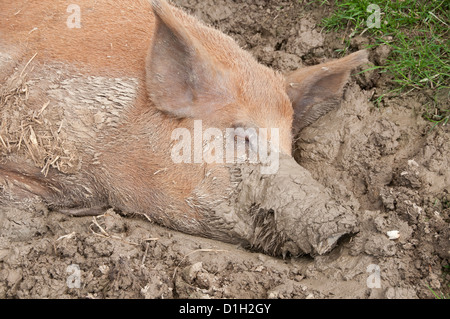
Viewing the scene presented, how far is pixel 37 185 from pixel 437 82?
336 cm

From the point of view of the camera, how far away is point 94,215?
4434 mm

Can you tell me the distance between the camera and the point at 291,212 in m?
3.70

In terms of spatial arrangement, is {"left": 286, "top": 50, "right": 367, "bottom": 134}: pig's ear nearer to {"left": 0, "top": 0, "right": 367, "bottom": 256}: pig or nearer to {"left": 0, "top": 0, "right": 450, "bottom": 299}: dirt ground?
{"left": 0, "top": 0, "right": 367, "bottom": 256}: pig

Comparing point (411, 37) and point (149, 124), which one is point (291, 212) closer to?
point (149, 124)

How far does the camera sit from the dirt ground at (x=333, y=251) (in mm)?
3490

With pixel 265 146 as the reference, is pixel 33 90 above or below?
above

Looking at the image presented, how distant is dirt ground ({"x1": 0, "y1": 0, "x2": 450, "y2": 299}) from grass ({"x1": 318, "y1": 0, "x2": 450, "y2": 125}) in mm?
124

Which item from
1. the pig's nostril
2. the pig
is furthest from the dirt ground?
the pig

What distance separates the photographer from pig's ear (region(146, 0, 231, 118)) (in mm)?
3879

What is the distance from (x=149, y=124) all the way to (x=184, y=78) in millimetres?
428

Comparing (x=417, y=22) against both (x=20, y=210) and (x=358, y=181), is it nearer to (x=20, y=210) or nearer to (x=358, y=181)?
(x=358, y=181)

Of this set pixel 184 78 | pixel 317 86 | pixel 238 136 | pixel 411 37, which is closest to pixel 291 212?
pixel 238 136
